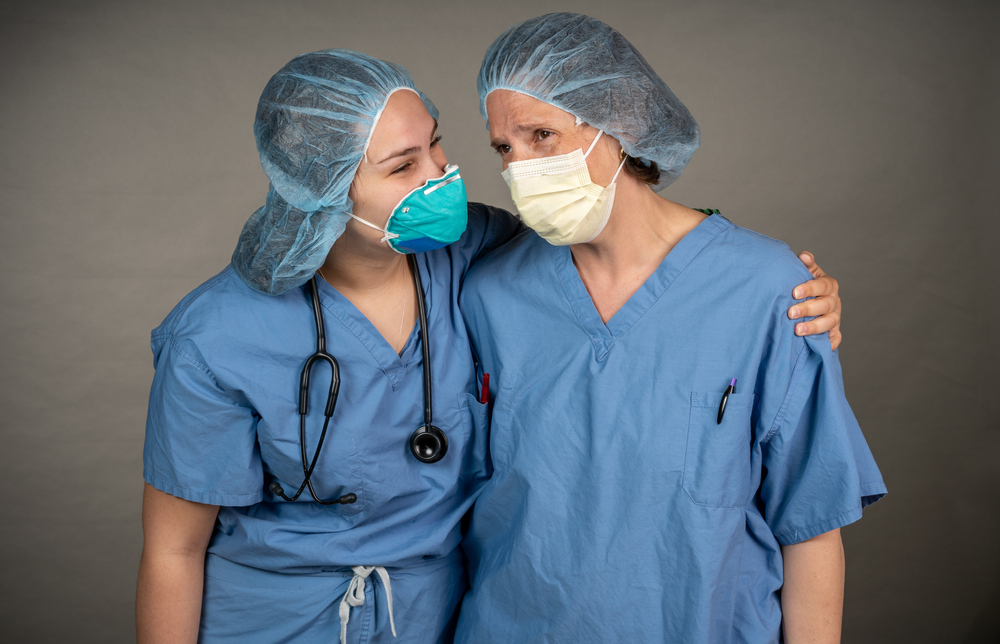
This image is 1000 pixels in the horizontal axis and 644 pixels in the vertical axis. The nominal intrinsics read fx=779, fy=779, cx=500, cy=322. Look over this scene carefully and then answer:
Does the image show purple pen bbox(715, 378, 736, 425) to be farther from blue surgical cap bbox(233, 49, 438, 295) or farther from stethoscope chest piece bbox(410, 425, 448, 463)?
blue surgical cap bbox(233, 49, 438, 295)

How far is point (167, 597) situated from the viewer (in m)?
1.42

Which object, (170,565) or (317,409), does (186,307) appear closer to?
(317,409)

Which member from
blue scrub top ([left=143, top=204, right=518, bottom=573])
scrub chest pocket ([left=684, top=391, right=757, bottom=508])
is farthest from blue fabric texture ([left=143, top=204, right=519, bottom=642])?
scrub chest pocket ([left=684, top=391, right=757, bottom=508])

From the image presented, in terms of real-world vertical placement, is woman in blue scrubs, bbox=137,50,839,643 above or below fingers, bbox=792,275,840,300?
below

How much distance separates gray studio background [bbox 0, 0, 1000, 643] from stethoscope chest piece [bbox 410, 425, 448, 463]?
1154 mm

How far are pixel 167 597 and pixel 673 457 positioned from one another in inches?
37.2

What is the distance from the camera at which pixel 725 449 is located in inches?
49.7

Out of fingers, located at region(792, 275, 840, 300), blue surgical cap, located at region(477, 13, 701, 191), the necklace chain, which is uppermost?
blue surgical cap, located at region(477, 13, 701, 191)

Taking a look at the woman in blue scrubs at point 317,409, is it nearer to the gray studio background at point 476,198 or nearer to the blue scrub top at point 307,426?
the blue scrub top at point 307,426

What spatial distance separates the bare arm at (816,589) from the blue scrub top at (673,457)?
0.03m

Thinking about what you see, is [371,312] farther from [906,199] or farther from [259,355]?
[906,199]

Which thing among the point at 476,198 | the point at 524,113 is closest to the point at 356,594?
the point at 524,113

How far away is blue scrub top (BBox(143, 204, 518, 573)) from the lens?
1334 millimetres

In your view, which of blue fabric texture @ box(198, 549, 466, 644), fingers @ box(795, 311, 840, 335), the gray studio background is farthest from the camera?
the gray studio background
